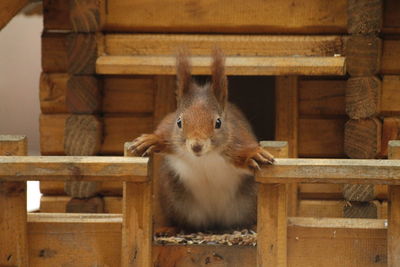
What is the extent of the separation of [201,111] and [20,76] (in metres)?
4.61

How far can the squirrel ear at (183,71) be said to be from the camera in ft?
7.14

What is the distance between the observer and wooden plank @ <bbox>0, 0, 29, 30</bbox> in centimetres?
275

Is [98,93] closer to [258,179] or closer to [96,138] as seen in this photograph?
[96,138]

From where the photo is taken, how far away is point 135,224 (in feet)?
6.39

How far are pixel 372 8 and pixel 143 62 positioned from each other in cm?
87

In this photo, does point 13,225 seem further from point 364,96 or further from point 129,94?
point 364,96

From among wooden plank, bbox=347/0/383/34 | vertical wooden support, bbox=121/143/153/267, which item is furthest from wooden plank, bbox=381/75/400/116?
vertical wooden support, bbox=121/143/153/267

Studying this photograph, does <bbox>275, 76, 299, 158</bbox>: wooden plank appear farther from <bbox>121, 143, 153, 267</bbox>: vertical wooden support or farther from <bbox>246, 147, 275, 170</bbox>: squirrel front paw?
<bbox>121, 143, 153, 267</bbox>: vertical wooden support

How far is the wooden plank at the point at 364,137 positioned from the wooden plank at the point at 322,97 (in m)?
0.16

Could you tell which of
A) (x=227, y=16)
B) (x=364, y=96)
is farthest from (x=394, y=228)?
(x=227, y=16)

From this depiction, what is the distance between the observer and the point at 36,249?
201 centimetres

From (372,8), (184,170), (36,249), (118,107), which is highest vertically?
(372,8)

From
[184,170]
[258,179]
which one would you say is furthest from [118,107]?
[258,179]

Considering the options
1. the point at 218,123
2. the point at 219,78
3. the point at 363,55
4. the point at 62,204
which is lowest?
the point at 62,204
